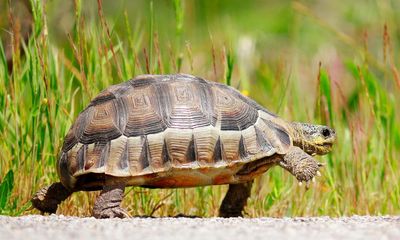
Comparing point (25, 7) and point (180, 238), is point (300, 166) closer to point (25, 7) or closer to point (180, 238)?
point (180, 238)

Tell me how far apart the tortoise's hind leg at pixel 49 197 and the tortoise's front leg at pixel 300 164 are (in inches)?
42.2

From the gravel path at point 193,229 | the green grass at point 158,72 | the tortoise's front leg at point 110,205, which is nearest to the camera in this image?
the gravel path at point 193,229

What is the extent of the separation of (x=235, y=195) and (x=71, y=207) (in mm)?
854

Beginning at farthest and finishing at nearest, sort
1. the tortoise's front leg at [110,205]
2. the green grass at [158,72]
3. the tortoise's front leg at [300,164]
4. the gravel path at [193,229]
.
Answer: the green grass at [158,72] → the tortoise's front leg at [300,164] → the tortoise's front leg at [110,205] → the gravel path at [193,229]

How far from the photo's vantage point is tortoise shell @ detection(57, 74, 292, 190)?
4078 mm

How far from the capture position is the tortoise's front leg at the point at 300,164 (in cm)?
424

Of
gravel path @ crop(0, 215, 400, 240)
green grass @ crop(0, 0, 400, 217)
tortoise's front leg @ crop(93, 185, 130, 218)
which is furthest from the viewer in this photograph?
green grass @ crop(0, 0, 400, 217)

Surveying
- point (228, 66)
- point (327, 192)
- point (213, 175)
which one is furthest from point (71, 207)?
point (327, 192)

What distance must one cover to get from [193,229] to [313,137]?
1.64 m

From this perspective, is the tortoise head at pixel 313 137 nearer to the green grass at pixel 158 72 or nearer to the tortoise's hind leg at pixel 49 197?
the green grass at pixel 158 72

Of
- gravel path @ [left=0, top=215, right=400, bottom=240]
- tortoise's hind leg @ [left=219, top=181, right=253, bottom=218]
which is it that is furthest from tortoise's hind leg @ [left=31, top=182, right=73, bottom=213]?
tortoise's hind leg @ [left=219, top=181, right=253, bottom=218]

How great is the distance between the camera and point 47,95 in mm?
4555

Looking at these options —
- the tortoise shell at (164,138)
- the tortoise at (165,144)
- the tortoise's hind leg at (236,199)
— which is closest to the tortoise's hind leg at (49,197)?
the tortoise at (165,144)

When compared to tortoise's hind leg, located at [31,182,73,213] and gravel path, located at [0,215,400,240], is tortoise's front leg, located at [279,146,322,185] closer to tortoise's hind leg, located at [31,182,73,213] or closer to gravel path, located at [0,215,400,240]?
gravel path, located at [0,215,400,240]
